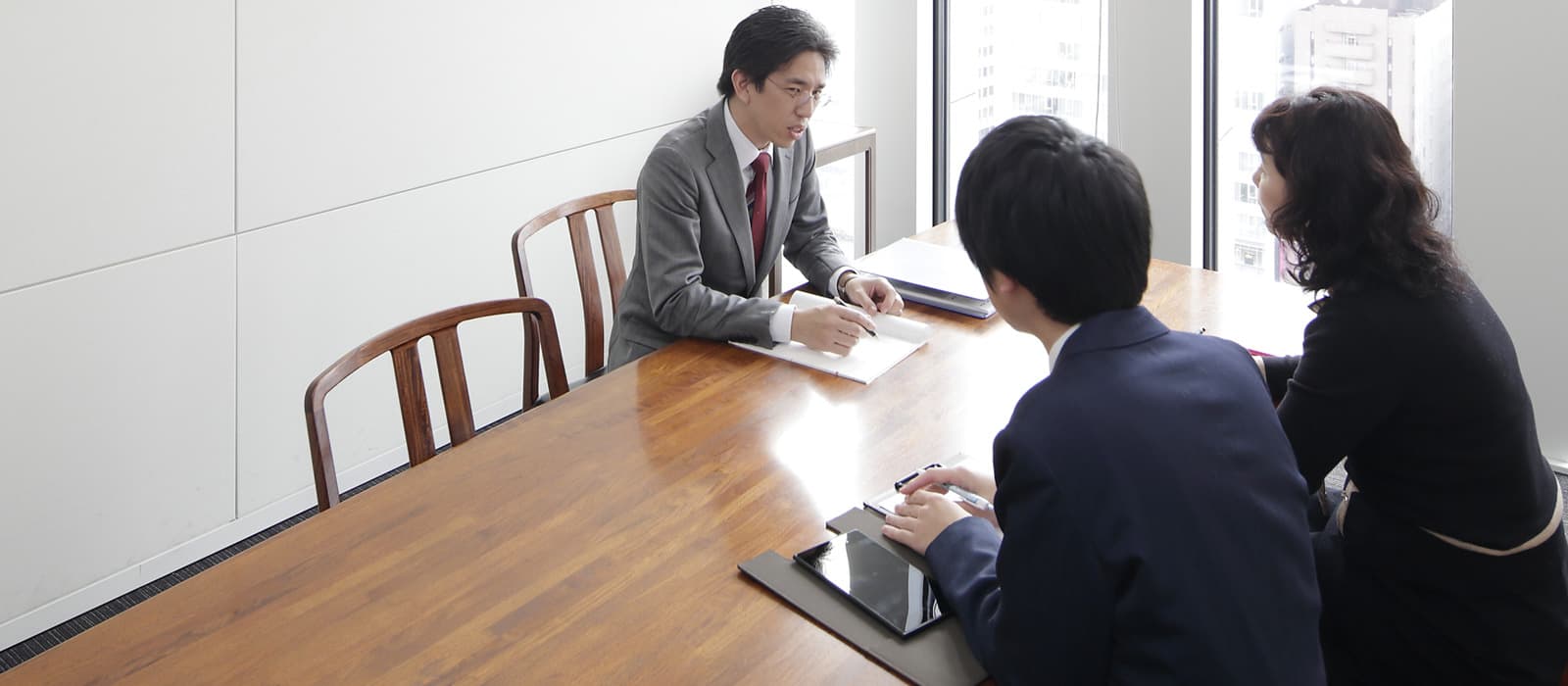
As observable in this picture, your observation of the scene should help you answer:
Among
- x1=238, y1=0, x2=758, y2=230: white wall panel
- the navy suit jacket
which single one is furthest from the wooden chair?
the navy suit jacket

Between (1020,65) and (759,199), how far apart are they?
2.06 m

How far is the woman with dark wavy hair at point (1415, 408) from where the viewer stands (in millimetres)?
1655

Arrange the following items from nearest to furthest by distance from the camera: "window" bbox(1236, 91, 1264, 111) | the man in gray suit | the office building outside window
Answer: the man in gray suit → "window" bbox(1236, 91, 1264, 111) → the office building outside window

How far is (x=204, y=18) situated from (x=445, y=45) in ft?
2.16

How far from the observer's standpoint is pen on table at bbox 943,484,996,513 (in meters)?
1.77

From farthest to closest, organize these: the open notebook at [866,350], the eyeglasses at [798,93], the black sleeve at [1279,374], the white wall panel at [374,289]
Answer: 1. the white wall panel at [374,289]
2. the eyeglasses at [798,93]
3. the open notebook at [866,350]
4. the black sleeve at [1279,374]

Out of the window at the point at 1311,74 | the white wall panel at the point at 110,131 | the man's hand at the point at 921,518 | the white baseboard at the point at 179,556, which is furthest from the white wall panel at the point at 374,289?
the man's hand at the point at 921,518

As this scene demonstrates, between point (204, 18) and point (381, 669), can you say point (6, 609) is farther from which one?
point (381, 669)

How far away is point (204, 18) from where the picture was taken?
2.80 meters

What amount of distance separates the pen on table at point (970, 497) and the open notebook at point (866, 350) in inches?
16.6

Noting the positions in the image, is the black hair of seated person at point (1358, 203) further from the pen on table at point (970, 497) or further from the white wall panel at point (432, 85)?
the white wall panel at point (432, 85)

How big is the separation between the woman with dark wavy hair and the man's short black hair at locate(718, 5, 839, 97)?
3.25 ft

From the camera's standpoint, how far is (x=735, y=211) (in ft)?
8.55

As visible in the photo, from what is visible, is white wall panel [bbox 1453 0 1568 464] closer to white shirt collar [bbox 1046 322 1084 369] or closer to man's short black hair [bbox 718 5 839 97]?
man's short black hair [bbox 718 5 839 97]
